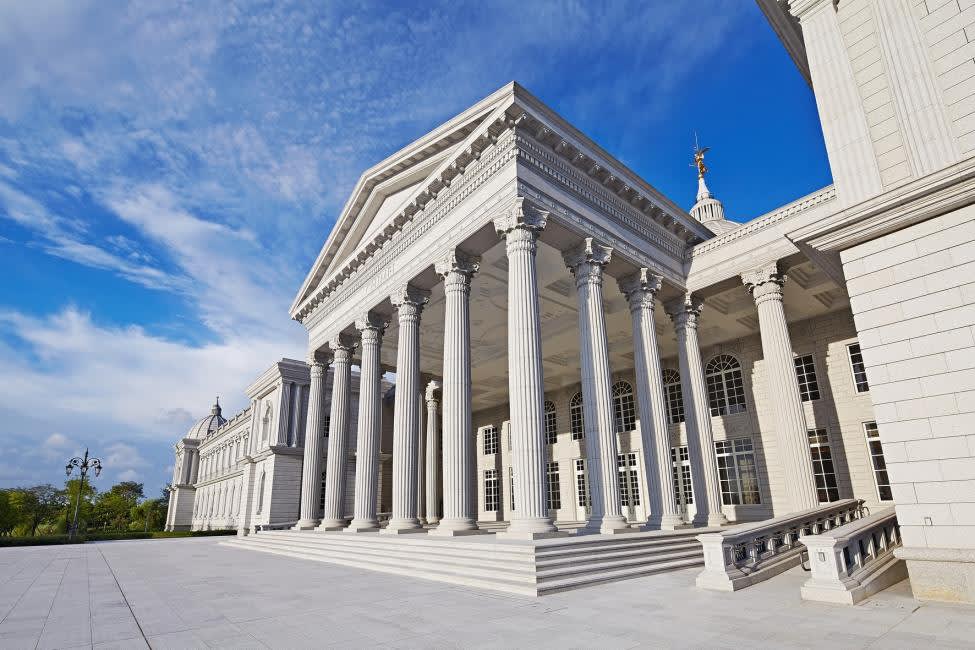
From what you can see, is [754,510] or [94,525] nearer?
[754,510]

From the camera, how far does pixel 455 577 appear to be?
11.0 metres

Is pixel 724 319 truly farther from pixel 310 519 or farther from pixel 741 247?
pixel 310 519

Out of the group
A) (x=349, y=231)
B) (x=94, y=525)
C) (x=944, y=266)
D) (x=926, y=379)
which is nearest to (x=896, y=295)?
(x=944, y=266)

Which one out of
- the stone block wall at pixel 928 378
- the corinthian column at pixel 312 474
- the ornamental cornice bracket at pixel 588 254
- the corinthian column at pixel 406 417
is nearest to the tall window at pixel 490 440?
the corinthian column at pixel 312 474

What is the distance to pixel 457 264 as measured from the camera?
16.4 metres

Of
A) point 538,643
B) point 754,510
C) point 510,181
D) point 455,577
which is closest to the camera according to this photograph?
point 538,643

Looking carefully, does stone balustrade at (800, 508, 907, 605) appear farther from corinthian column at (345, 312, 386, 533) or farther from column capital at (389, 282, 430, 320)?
corinthian column at (345, 312, 386, 533)

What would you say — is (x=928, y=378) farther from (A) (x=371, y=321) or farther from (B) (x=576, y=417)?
(B) (x=576, y=417)

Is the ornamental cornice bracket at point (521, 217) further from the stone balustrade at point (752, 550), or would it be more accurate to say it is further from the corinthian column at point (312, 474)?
the corinthian column at point (312, 474)

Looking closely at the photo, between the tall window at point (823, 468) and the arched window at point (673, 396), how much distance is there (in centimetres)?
617

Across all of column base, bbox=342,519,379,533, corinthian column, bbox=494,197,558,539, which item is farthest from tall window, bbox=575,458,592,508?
corinthian column, bbox=494,197,558,539

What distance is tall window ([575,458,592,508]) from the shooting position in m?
30.4

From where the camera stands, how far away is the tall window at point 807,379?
2281cm

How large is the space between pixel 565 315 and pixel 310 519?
48.3ft
